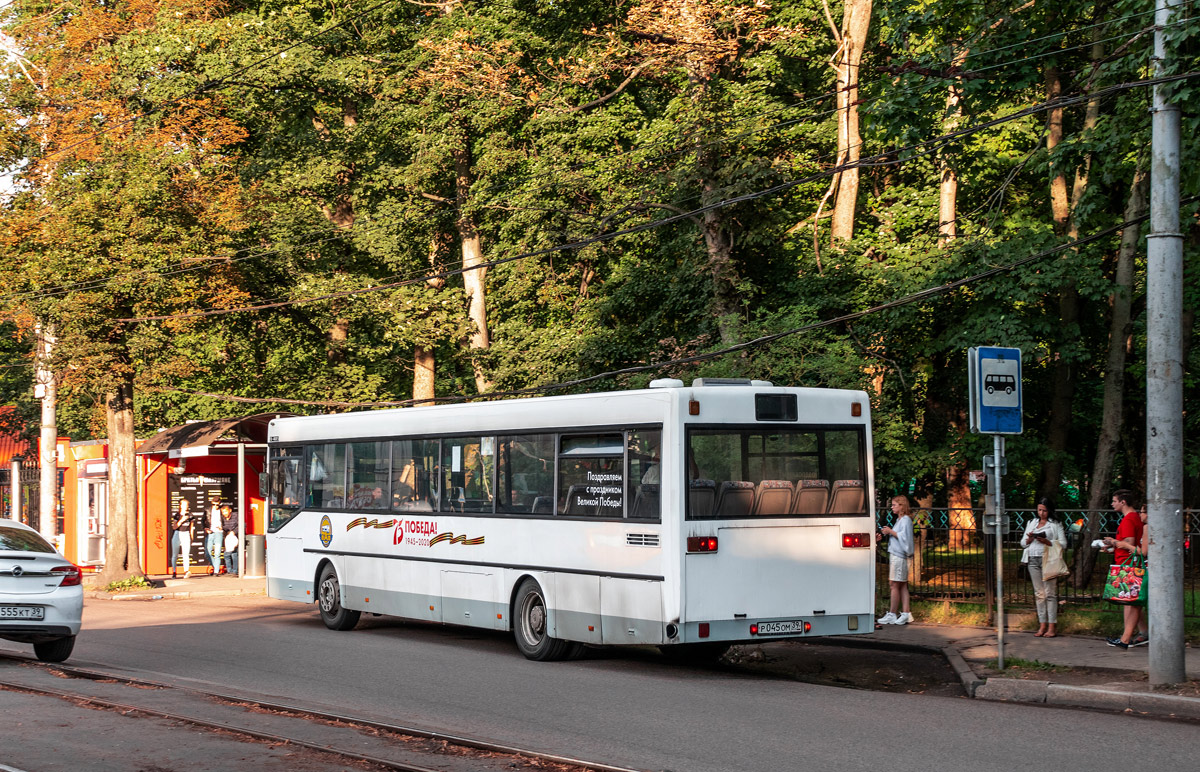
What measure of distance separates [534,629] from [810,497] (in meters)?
3.64

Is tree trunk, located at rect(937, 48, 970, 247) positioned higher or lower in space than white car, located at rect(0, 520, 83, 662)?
higher

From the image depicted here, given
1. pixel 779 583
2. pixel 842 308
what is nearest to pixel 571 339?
pixel 842 308

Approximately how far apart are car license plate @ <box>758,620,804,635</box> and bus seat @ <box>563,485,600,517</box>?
7.20 ft

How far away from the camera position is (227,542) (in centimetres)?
3136

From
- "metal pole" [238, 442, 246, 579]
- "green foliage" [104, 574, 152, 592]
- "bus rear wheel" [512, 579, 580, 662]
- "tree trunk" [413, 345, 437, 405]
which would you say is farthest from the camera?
"tree trunk" [413, 345, 437, 405]

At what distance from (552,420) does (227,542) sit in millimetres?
18369

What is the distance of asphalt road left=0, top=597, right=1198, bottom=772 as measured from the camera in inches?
354

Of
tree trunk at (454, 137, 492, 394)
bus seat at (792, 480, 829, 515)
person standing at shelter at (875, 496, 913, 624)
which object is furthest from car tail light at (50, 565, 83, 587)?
tree trunk at (454, 137, 492, 394)

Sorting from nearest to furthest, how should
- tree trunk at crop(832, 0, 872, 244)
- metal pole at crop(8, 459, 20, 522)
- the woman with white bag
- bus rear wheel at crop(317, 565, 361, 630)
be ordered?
the woman with white bag, bus rear wheel at crop(317, 565, 361, 630), tree trunk at crop(832, 0, 872, 244), metal pole at crop(8, 459, 20, 522)

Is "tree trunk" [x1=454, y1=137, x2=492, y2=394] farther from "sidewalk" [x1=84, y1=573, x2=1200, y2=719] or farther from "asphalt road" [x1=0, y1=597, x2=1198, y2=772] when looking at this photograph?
"sidewalk" [x1=84, y1=573, x2=1200, y2=719]

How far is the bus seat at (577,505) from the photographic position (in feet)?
47.6

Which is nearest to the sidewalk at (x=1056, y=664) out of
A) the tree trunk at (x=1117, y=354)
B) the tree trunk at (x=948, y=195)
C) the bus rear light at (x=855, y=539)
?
the bus rear light at (x=855, y=539)

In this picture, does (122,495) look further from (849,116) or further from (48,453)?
(849,116)

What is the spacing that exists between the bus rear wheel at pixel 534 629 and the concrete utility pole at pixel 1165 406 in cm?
629
